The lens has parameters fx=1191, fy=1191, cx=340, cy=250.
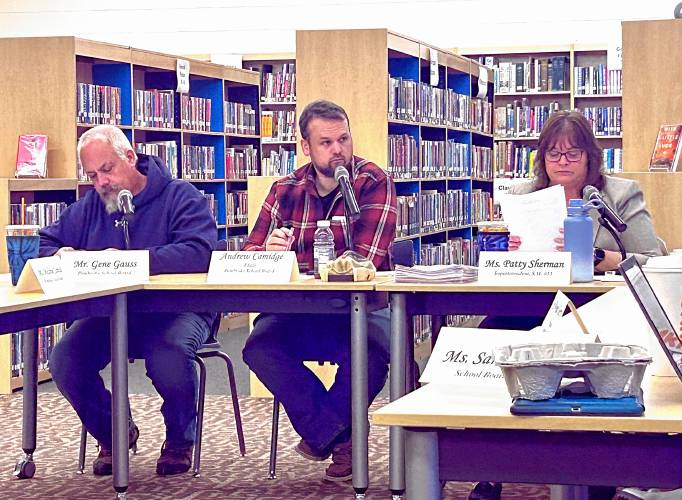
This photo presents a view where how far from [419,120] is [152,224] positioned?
3.13 m

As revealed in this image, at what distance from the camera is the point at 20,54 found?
6684mm

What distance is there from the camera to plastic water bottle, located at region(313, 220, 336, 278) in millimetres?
3830

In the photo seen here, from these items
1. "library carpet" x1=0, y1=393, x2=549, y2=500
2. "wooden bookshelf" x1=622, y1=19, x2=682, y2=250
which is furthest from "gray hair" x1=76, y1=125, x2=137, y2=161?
"wooden bookshelf" x1=622, y1=19, x2=682, y2=250

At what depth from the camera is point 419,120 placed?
7.16 meters

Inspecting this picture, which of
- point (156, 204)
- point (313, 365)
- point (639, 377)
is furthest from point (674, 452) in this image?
point (313, 365)

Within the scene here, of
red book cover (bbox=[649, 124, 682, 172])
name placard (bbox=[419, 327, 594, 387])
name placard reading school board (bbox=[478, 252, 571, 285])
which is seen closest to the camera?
name placard (bbox=[419, 327, 594, 387])

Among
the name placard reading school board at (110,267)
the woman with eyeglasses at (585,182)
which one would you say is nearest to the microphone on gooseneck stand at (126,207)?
the name placard reading school board at (110,267)

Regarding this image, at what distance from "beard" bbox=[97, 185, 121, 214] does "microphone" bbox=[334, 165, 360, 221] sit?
2.90 ft

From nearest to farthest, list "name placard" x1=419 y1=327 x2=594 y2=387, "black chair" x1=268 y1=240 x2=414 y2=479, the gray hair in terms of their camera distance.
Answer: "name placard" x1=419 y1=327 x2=594 y2=387
"black chair" x1=268 y1=240 x2=414 y2=479
the gray hair

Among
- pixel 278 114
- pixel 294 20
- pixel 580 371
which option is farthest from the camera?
pixel 294 20

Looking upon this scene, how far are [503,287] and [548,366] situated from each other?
1.98m

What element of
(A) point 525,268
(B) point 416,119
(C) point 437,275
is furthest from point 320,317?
(B) point 416,119

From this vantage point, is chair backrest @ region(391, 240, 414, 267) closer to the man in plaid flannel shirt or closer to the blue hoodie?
the man in plaid flannel shirt

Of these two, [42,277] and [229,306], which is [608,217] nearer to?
[229,306]
